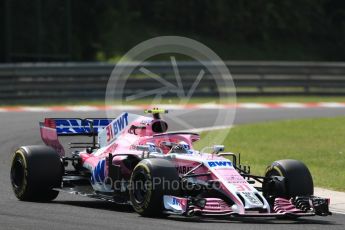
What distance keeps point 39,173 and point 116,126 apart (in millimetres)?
1257

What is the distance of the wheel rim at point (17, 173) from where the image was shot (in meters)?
13.6

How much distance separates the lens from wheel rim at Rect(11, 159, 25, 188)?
13571 mm

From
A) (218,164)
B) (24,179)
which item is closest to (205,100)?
(24,179)

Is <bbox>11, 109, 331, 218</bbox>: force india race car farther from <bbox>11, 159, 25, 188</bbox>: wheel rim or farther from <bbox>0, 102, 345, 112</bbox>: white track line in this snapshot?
<bbox>0, 102, 345, 112</bbox>: white track line

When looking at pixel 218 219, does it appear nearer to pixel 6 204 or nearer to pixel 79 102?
pixel 6 204

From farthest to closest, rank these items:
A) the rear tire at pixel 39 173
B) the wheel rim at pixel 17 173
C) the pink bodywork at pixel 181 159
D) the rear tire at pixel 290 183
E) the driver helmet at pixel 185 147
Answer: the wheel rim at pixel 17 173 < the rear tire at pixel 39 173 < the driver helmet at pixel 185 147 < the rear tire at pixel 290 183 < the pink bodywork at pixel 181 159

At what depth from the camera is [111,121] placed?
15.0m

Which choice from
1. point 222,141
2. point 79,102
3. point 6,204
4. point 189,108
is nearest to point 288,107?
point 189,108

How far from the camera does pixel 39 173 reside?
13.3 m

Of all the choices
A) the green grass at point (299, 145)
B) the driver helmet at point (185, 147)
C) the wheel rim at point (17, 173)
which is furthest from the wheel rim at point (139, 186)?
the green grass at point (299, 145)

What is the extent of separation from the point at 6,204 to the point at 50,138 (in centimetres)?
196

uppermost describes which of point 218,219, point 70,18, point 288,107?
point 70,18

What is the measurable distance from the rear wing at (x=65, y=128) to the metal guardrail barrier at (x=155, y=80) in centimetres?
1386

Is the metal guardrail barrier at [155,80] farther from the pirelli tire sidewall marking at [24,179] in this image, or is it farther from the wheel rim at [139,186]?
the wheel rim at [139,186]
